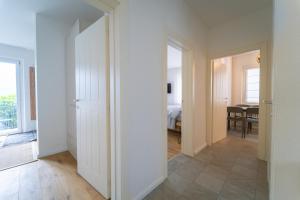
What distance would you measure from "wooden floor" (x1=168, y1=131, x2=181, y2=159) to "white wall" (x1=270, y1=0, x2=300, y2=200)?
69.1 inches

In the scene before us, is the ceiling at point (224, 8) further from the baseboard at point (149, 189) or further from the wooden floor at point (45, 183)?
the wooden floor at point (45, 183)

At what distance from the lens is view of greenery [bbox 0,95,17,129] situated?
3705 mm

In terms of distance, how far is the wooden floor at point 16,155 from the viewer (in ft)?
7.12

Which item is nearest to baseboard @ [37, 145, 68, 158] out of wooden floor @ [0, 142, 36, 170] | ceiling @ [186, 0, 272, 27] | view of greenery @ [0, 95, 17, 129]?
wooden floor @ [0, 142, 36, 170]

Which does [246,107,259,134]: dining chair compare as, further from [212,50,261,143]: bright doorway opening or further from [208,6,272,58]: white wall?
[208,6,272,58]: white wall

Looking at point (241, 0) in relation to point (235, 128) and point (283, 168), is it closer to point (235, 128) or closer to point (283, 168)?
point (283, 168)

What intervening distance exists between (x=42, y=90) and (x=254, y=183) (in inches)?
139

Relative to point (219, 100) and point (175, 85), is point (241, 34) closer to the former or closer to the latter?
point (219, 100)

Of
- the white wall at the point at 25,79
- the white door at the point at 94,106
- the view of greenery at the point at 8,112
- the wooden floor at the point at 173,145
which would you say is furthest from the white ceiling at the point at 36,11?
the wooden floor at the point at 173,145

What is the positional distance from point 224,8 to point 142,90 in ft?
7.02

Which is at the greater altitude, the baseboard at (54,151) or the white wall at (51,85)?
the white wall at (51,85)

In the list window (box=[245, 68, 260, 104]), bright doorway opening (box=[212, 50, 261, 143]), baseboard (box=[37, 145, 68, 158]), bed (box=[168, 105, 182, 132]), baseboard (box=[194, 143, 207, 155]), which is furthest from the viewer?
window (box=[245, 68, 260, 104])

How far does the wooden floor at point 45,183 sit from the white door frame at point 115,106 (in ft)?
1.32

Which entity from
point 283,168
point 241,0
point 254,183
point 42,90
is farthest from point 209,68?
point 42,90
